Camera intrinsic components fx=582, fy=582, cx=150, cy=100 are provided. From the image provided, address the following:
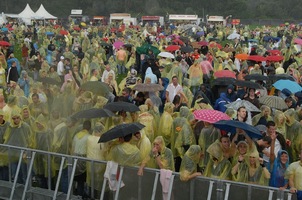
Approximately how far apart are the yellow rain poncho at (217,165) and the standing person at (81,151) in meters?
1.84

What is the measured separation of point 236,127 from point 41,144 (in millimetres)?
3124

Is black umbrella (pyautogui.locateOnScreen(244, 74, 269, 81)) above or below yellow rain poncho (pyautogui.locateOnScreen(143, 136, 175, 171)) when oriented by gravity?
above

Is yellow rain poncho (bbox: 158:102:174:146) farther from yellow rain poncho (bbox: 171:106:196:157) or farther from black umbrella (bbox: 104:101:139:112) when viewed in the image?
black umbrella (bbox: 104:101:139:112)

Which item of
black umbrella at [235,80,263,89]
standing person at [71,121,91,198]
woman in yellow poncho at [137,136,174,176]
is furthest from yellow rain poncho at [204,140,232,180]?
black umbrella at [235,80,263,89]

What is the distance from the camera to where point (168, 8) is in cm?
9581

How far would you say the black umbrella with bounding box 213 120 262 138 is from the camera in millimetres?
8359

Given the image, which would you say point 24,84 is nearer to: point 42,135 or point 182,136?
point 42,135

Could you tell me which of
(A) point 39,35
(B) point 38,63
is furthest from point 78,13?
(B) point 38,63

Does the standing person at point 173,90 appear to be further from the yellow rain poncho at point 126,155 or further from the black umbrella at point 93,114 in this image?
the yellow rain poncho at point 126,155

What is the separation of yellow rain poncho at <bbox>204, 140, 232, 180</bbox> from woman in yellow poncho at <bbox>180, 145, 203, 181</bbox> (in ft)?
0.69

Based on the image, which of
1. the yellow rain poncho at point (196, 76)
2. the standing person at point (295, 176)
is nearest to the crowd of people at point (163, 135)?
the standing person at point (295, 176)

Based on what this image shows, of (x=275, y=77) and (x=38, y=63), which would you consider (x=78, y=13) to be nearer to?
(x=38, y=63)

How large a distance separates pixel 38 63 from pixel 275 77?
8.23 metres

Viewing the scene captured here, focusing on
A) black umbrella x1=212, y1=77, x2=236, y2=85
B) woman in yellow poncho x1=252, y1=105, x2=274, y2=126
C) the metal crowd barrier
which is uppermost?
black umbrella x1=212, y1=77, x2=236, y2=85
